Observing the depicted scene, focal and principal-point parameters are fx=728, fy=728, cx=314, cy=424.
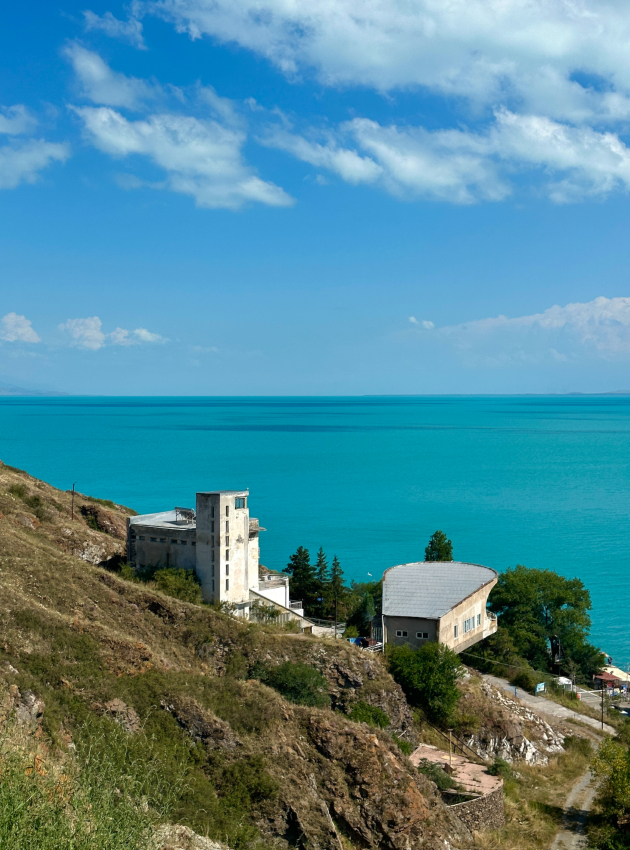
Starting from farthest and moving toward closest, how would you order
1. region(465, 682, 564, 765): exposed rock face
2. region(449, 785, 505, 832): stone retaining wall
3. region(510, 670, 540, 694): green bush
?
region(510, 670, 540, 694): green bush, region(465, 682, 564, 765): exposed rock face, region(449, 785, 505, 832): stone retaining wall

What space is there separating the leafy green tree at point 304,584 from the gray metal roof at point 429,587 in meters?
8.47

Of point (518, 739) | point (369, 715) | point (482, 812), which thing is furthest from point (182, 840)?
point (518, 739)

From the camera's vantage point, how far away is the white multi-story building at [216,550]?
48.0 meters

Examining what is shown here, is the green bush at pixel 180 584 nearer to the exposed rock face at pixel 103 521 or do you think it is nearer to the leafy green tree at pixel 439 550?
the exposed rock face at pixel 103 521

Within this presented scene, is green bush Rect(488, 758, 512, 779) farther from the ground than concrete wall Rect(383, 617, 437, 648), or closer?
closer

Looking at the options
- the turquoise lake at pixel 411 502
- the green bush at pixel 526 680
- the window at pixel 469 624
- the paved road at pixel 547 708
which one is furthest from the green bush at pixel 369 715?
the turquoise lake at pixel 411 502

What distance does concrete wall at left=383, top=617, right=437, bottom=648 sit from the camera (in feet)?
160

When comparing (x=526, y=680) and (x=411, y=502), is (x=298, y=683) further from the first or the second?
(x=411, y=502)

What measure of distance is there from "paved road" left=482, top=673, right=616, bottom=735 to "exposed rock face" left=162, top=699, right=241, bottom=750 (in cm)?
2840

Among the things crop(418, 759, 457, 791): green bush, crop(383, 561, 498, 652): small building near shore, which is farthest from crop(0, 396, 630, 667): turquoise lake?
crop(418, 759, 457, 791): green bush

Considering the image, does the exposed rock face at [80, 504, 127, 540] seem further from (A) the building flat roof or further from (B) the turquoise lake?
(B) the turquoise lake

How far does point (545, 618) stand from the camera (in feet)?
216

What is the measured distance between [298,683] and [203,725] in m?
9.41

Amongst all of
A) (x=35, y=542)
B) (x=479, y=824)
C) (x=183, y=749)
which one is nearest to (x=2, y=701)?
(x=183, y=749)
